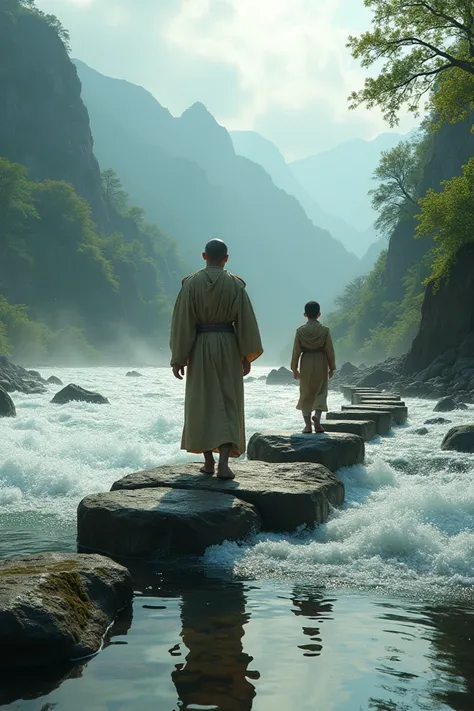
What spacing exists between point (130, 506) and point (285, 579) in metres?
1.36

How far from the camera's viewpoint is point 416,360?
31344mm

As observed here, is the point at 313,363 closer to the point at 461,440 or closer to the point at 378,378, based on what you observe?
the point at 461,440

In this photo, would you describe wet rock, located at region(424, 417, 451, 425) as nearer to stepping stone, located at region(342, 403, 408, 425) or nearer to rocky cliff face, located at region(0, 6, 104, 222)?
stepping stone, located at region(342, 403, 408, 425)

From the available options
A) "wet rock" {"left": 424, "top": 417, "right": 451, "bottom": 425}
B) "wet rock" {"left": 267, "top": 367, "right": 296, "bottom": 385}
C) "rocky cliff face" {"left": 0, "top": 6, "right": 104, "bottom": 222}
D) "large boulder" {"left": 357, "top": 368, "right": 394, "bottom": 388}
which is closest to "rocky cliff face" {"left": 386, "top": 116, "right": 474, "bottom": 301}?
"wet rock" {"left": 267, "top": 367, "right": 296, "bottom": 385}

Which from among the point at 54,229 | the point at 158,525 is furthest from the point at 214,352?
the point at 54,229

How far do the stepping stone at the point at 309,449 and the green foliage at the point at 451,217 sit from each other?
22117 mm

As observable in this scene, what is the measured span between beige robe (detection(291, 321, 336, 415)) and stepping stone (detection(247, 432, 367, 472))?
1.27 metres

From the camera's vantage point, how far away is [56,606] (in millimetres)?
3412

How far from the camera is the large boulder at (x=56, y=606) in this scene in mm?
3191

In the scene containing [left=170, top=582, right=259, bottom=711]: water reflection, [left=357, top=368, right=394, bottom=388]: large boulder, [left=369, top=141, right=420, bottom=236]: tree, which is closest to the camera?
[left=170, top=582, right=259, bottom=711]: water reflection

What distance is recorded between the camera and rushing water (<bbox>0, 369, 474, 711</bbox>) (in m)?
2.88

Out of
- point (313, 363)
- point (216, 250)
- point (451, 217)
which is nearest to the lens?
point (216, 250)

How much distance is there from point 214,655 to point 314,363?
723cm

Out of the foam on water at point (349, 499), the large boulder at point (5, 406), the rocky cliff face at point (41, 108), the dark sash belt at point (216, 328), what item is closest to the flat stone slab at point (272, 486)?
the foam on water at point (349, 499)
